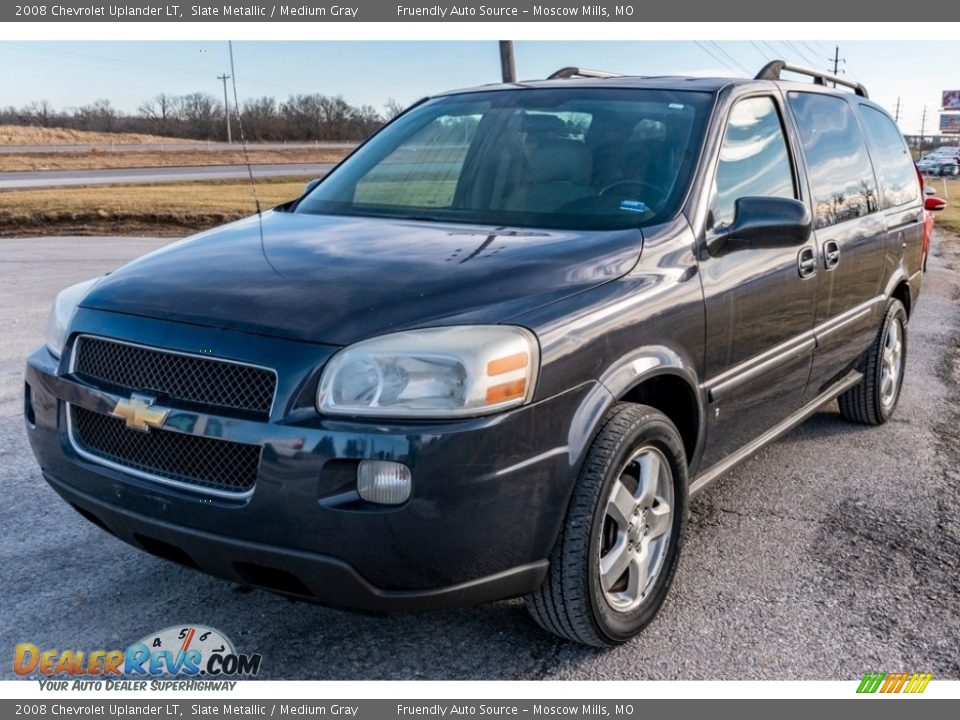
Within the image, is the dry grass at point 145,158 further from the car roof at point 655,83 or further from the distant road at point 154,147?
the car roof at point 655,83

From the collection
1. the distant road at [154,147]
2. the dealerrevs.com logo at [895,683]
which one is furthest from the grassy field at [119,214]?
the distant road at [154,147]

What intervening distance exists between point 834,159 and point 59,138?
75659mm

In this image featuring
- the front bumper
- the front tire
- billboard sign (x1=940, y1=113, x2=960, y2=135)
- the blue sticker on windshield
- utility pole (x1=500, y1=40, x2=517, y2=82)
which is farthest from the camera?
billboard sign (x1=940, y1=113, x2=960, y2=135)

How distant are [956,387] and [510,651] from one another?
16.3 ft

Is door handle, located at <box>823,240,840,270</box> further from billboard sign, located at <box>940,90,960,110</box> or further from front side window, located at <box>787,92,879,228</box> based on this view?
billboard sign, located at <box>940,90,960,110</box>

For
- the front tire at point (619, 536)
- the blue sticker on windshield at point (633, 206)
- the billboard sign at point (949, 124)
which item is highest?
the blue sticker on windshield at point (633, 206)

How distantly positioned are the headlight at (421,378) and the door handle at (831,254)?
243cm

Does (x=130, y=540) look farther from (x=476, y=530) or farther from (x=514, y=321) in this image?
(x=514, y=321)

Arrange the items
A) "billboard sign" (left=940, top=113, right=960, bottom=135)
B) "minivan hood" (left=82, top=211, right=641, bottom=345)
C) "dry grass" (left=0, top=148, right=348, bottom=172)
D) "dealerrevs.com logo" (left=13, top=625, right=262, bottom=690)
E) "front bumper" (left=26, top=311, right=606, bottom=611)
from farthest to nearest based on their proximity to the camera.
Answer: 1. "billboard sign" (left=940, top=113, right=960, bottom=135)
2. "dry grass" (left=0, top=148, right=348, bottom=172)
3. "dealerrevs.com logo" (left=13, top=625, right=262, bottom=690)
4. "minivan hood" (left=82, top=211, right=641, bottom=345)
5. "front bumper" (left=26, top=311, right=606, bottom=611)

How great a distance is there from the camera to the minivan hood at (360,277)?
2768 millimetres

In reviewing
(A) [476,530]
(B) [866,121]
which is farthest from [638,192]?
(B) [866,121]

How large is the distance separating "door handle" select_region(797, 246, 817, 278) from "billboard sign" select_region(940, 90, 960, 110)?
133 metres

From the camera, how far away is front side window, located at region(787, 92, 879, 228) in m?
4.65

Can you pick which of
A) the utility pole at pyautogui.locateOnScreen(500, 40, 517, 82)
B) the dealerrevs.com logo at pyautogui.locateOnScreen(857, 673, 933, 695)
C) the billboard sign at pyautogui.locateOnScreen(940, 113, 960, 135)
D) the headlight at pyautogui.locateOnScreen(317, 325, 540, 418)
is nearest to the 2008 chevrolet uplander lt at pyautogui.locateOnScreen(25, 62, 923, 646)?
the headlight at pyautogui.locateOnScreen(317, 325, 540, 418)
